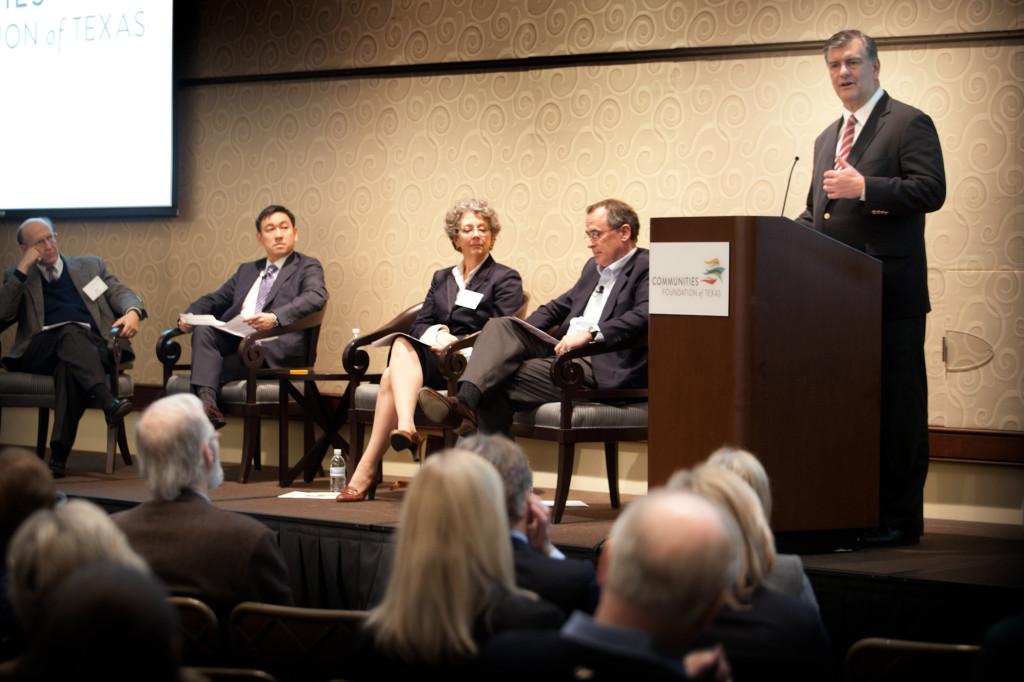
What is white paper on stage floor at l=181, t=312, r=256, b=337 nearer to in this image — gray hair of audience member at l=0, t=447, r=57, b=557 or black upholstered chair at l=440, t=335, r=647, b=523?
black upholstered chair at l=440, t=335, r=647, b=523

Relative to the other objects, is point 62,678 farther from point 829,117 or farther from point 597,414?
point 829,117

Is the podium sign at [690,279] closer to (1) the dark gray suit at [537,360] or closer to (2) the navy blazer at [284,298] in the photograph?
(1) the dark gray suit at [537,360]

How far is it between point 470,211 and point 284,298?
108 cm

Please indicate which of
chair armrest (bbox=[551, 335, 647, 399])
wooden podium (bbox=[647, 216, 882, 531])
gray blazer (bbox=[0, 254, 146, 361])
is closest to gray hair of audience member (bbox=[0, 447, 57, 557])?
wooden podium (bbox=[647, 216, 882, 531])

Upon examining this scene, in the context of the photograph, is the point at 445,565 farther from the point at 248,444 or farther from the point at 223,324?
the point at 223,324

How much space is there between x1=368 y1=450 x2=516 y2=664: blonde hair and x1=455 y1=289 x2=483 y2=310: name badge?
126 inches

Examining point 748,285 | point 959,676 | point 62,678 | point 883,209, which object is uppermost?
point 883,209

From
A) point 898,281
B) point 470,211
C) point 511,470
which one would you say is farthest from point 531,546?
point 470,211

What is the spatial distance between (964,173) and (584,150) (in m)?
1.73

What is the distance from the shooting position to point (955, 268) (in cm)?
456

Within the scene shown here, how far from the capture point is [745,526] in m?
1.86

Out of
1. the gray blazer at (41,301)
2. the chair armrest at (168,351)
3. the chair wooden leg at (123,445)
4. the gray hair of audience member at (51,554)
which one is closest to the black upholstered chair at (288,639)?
the gray hair of audience member at (51,554)

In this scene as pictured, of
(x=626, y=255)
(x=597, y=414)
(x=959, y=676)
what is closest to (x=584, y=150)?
(x=626, y=255)

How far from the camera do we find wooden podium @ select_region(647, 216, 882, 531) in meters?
3.19
